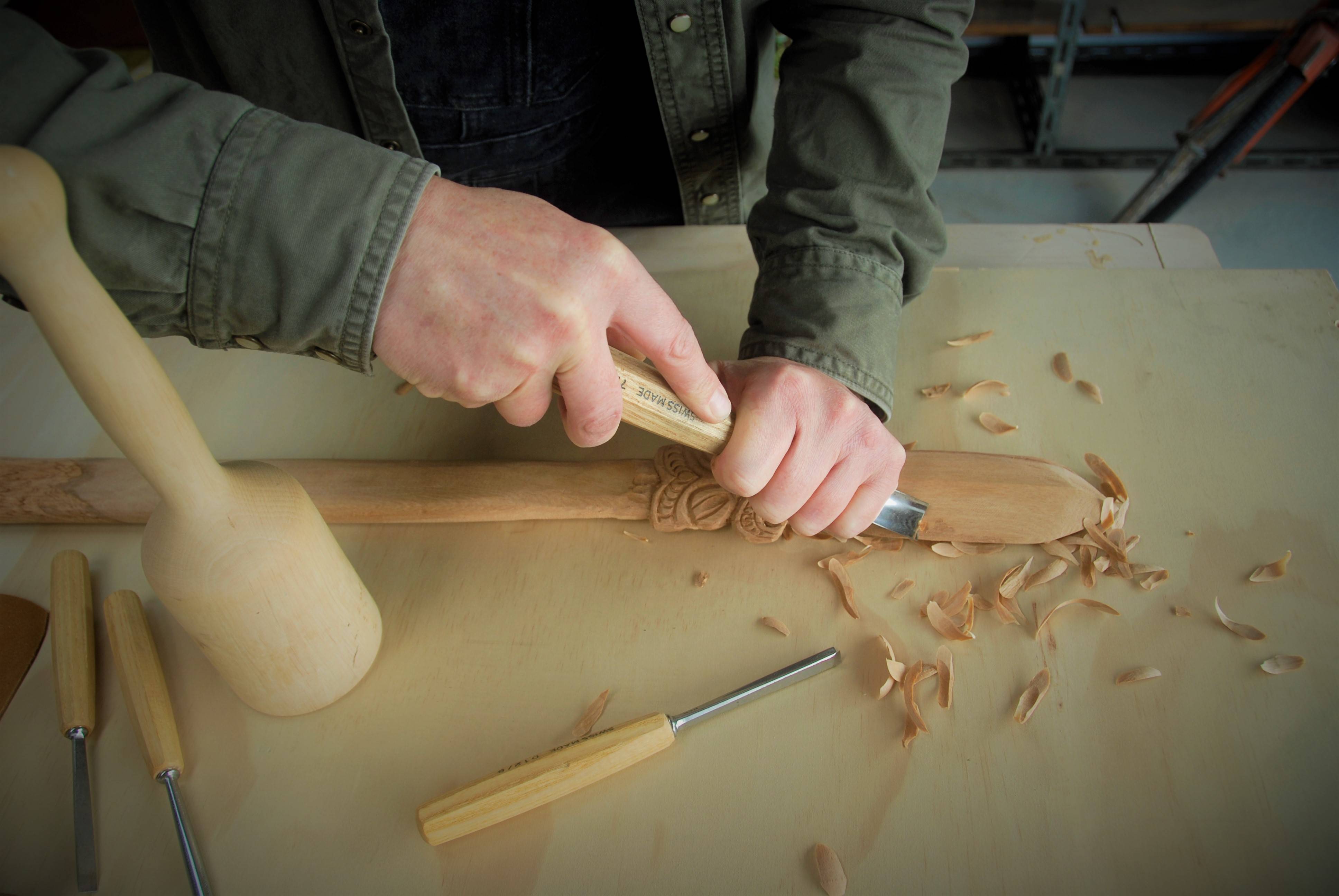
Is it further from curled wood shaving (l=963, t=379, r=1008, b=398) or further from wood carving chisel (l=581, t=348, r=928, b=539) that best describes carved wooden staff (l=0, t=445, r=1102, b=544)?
curled wood shaving (l=963, t=379, r=1008, b=398)

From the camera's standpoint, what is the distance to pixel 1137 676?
2.78 feet

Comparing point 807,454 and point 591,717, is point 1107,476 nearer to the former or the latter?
point 807,454

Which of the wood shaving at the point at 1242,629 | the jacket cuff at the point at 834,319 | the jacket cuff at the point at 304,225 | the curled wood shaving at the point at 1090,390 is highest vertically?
the jacket cuff at the point at 304,225

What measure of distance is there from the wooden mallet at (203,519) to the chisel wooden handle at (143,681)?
8cm

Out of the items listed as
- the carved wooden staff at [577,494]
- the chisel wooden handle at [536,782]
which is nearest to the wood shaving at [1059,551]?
the carved wooden staff at [577,494]

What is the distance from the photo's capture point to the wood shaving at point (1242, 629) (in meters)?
0.88

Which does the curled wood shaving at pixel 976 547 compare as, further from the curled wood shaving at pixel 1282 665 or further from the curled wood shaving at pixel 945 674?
the curled wood shaving at pixel 1282 665

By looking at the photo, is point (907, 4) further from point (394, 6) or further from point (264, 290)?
point (264, 290)

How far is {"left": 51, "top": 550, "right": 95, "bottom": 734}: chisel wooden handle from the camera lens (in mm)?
833

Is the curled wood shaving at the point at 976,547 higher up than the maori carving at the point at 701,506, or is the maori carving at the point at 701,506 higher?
the maori carving at the point at 701,506

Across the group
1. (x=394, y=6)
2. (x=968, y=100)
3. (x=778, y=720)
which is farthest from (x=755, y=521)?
(x=968, y=100)

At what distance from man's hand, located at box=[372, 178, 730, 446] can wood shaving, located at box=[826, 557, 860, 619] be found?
1.30 feet

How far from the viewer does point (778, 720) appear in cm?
83

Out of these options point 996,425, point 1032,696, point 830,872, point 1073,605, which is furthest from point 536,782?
point 996,425
